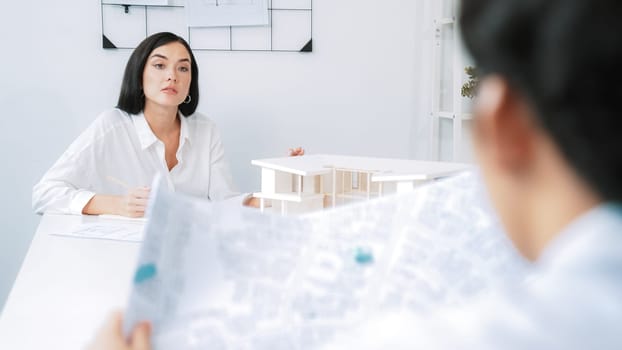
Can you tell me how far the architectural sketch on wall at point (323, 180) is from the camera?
1.31 m

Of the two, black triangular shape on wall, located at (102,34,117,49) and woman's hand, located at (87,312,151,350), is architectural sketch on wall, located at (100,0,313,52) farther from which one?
woman's hand, located at (87,312,151,350)

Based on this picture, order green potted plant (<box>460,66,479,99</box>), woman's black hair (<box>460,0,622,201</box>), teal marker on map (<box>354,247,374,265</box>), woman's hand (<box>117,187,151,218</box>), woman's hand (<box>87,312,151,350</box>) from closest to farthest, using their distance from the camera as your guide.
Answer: woman's black hair (<box>460,0,622,201</box>)
woman's hand (<box>87,312,151,350</box>)
teal marker on map (<box>354,247,374,265</box>)
woman's hand (<box>117,187,151,218</box>)
green potted plant (<box>460,66,479,99</box>)

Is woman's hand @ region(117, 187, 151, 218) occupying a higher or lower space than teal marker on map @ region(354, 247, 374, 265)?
lower

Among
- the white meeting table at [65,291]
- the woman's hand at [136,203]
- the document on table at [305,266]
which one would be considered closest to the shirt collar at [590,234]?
the document on table at [305,266]

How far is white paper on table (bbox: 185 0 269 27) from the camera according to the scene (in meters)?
2.36

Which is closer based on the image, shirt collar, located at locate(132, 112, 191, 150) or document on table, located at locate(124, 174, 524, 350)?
document on table, located at locate(124, 174, 524, 350)

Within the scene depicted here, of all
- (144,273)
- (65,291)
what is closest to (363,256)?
(144,273)

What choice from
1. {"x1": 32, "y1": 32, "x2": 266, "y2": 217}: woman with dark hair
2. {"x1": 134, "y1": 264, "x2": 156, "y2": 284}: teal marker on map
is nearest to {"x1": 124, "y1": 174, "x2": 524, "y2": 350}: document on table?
{"x1": 134, "y1": 264, "x2": 156, "y2": 284}: teal marker on map

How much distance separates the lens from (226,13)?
238 cm

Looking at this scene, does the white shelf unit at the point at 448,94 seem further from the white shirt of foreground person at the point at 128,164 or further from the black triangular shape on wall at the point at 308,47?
the white shirt of foreground person at the point at 128,164

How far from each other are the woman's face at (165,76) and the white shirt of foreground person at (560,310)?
1839 mm

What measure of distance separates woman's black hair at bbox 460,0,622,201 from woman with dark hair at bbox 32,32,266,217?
1.70 meters

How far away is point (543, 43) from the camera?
0.29 metres

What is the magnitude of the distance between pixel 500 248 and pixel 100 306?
0.68 meters
